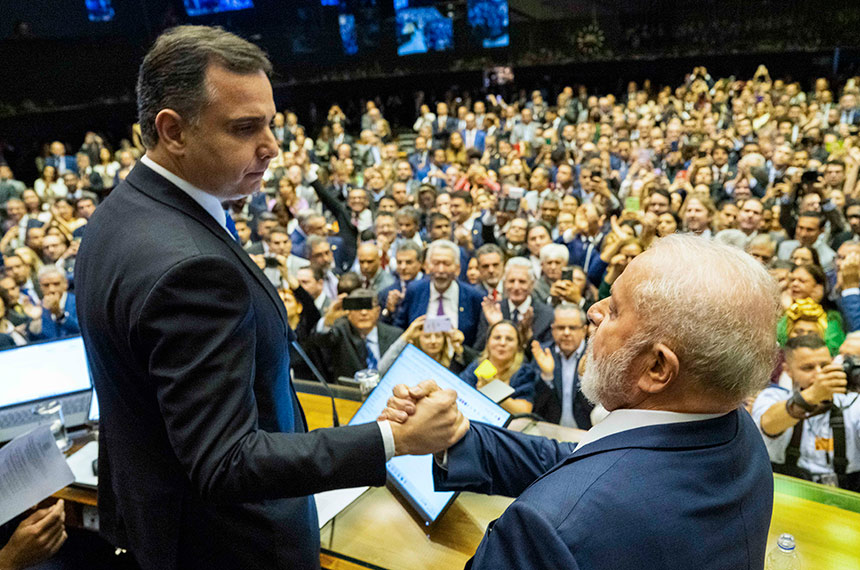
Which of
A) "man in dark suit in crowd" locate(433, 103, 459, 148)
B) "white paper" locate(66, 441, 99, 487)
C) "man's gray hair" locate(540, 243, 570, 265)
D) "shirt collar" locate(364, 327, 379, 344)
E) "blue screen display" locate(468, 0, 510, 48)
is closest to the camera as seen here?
"white paper" locate(66, 441, 99, 487)

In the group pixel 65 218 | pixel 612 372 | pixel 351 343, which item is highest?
pixel 612 372

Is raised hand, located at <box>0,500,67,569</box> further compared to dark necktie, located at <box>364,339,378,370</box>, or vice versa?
dark necktie, located at <box>364,339,378,370</box>

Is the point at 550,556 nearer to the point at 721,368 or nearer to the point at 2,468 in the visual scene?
the point at 721,368

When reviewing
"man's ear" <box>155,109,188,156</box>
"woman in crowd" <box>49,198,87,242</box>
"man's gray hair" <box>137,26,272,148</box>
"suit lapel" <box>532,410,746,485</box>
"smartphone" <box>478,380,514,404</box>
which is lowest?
"woman in crowd" <box>49,198,87,242</box>

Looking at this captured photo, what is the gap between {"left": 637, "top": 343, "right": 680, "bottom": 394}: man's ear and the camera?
0.87 meters

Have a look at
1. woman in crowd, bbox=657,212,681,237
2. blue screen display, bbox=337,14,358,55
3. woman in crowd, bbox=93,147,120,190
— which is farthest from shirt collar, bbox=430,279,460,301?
blue screen display, bbox=337,14,358,55

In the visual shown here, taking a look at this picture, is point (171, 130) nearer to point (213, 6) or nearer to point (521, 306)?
point (521, 306)

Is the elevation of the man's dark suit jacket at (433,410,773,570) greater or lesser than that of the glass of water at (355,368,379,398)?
greater

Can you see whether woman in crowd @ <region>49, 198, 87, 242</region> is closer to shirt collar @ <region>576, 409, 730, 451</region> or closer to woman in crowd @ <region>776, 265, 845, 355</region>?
woman in crowd @ <region>776, 265, 845, 355</region>

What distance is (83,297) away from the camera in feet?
3.51

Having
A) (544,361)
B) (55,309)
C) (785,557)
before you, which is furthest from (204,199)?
(55,309)

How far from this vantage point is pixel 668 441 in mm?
846

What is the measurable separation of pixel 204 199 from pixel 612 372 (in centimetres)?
71

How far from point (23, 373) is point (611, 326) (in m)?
2.20
